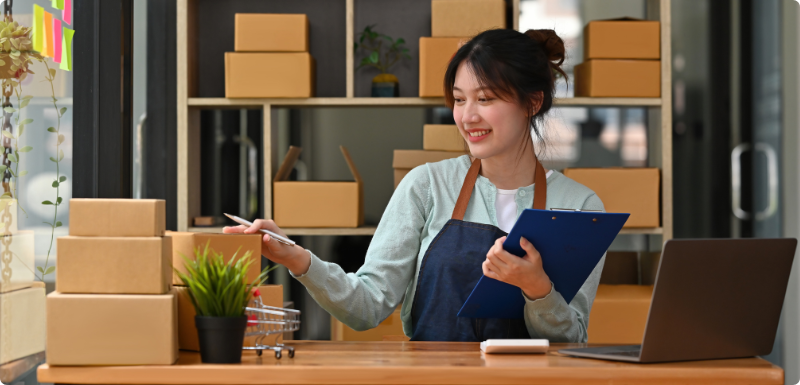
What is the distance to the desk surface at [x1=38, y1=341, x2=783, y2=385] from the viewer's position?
97cm

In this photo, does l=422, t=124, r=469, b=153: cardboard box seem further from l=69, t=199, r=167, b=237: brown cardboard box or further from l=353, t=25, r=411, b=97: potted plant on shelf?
l=69, t=199, r=167, b=237: brown cardboard box

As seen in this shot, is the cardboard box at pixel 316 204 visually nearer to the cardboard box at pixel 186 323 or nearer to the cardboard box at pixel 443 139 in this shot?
the cardboard box at pixel 443 139

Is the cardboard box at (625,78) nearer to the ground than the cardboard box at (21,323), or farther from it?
farther from it

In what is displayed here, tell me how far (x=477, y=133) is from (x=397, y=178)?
936mm

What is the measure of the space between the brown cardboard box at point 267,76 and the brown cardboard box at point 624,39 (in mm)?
1072

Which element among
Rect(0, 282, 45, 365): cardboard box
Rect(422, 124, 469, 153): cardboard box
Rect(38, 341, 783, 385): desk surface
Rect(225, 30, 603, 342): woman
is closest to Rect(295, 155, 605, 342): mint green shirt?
Rect(225, 30, 603, 342): woman

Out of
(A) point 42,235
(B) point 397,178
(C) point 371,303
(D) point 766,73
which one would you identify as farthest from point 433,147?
(D) point 766,73

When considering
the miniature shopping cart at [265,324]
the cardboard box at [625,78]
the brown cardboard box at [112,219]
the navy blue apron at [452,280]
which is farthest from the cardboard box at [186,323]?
the cardboard box at [625,78]

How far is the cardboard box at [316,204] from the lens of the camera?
8.09 feet

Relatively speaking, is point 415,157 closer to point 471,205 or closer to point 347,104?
point 347,104

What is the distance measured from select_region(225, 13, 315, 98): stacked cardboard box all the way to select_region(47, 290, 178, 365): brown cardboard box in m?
1.57

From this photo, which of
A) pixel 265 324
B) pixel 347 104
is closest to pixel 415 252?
pixel 265 324

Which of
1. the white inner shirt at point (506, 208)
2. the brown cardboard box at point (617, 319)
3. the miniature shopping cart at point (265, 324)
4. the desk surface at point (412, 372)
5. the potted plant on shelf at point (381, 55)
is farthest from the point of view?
the potted plant on shelf at point (381, 55)

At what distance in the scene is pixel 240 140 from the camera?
298 centimetres
